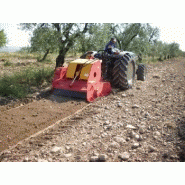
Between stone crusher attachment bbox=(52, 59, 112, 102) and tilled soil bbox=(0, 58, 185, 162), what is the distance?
0.48 m

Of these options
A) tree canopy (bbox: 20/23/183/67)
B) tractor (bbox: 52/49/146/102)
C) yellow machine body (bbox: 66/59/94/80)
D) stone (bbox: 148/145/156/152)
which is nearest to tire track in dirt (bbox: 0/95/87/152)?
tractor (bbox: 52/49/146/102)

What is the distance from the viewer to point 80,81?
5094 mm

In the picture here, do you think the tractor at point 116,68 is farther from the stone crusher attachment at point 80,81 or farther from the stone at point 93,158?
the stone at point 93,158

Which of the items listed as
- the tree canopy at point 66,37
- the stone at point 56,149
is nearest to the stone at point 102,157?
the stone at point 56,149

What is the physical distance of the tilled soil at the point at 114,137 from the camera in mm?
2621

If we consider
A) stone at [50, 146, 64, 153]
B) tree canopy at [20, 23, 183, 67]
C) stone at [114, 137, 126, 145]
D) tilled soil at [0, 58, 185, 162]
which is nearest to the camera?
tilled soil at [0, 58, 185, 162]

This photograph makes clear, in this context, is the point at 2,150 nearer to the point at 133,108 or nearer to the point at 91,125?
the point at 91,125

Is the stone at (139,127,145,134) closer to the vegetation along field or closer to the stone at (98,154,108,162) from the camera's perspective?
the vegetation along field

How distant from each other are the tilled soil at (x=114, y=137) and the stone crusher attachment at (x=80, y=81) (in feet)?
1.57

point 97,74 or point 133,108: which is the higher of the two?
point 97,74

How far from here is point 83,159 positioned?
2.56m

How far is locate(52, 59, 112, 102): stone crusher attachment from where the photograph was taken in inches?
195

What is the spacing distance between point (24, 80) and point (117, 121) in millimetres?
4130

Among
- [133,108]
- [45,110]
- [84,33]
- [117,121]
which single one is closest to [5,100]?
[45,110]
